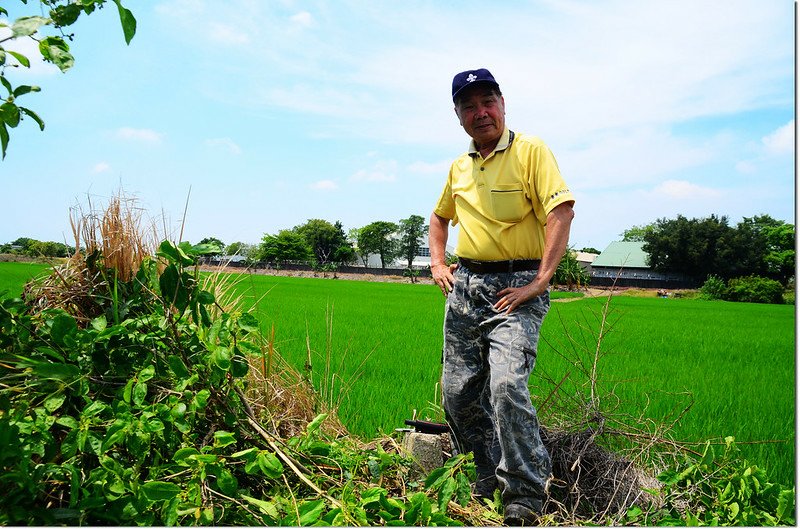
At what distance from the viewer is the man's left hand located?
2.44 meters

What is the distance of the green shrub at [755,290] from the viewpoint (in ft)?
107

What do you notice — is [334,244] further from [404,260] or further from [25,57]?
[25,57]

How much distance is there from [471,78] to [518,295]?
947mm

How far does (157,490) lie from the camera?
1755 millimetres

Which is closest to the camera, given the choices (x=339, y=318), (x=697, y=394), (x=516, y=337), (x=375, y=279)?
(x=516, y=337)

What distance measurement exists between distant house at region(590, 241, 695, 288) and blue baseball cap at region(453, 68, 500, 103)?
30.3 m

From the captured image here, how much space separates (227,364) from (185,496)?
1.46 feet

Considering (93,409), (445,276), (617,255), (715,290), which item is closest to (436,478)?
(445,276)

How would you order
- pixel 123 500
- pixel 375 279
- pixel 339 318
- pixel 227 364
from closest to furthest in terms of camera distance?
pixel 123 500, pixel 227 364, pixel 339 318, pixel 375 279

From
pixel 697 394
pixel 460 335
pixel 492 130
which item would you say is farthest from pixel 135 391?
pixel 697 394

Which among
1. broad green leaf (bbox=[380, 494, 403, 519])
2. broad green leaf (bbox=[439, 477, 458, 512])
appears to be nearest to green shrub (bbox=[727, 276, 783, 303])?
broad green leaf (bbox=[439, 477, 458, 512])

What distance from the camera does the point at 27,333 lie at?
7.43 feet

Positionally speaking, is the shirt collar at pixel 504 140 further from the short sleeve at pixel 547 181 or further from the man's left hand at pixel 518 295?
the man's left hand at pixel 518 295

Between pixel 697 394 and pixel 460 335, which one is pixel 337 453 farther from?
pixel 697 394
